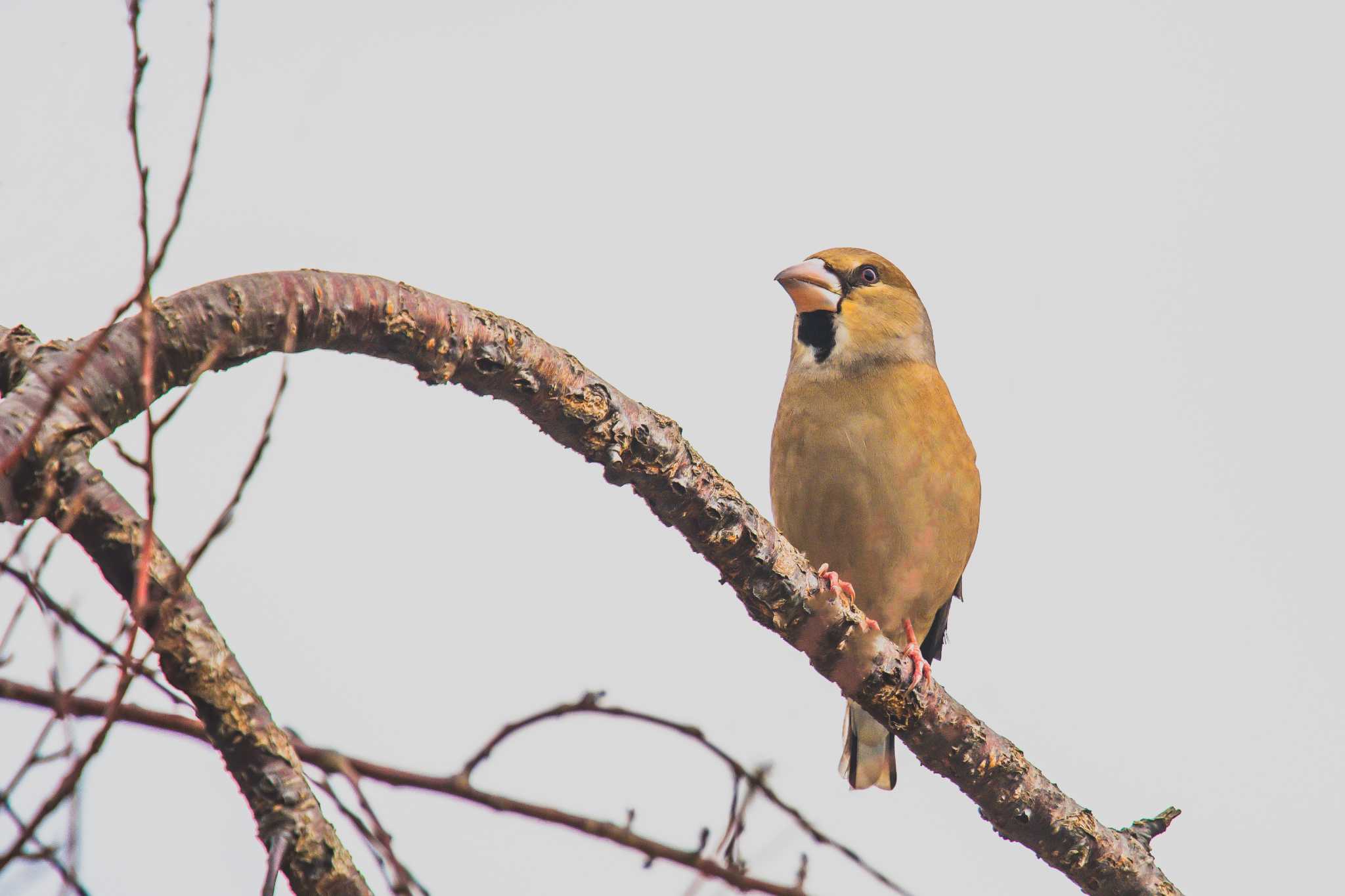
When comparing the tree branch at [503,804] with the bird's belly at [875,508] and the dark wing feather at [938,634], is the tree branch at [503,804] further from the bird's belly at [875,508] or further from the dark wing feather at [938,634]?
the dark wing feather at [938,634]

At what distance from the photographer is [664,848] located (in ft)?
5.08

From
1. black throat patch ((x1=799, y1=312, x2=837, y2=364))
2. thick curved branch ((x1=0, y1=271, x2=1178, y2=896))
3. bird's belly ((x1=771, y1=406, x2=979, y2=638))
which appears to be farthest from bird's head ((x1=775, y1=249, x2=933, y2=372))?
thick curved branch ((x1=0, y1=271, x2=1178, y2=896))

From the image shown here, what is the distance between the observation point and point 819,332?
462 cm

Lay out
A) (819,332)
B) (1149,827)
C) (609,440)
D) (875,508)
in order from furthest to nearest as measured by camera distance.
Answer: (819,332) → (875,508) → (1149,827) → (609,440)

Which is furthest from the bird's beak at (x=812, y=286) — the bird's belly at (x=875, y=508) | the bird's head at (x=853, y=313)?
the bird's belly at (x=875, y=508)

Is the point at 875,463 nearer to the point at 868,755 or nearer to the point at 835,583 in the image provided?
the point at 835,583

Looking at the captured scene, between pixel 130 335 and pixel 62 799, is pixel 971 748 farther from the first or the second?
pixel 62 799

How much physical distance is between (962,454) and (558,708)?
294cm

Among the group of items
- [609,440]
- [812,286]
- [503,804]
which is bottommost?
[503,804]

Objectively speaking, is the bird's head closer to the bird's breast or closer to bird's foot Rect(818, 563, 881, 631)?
the bird's breast

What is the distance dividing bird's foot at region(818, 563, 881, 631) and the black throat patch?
742 millimetres

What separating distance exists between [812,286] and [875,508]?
944 mm

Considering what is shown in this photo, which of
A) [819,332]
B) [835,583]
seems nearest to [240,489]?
[835,583]

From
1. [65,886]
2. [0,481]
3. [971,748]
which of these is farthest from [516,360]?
[971,748]
